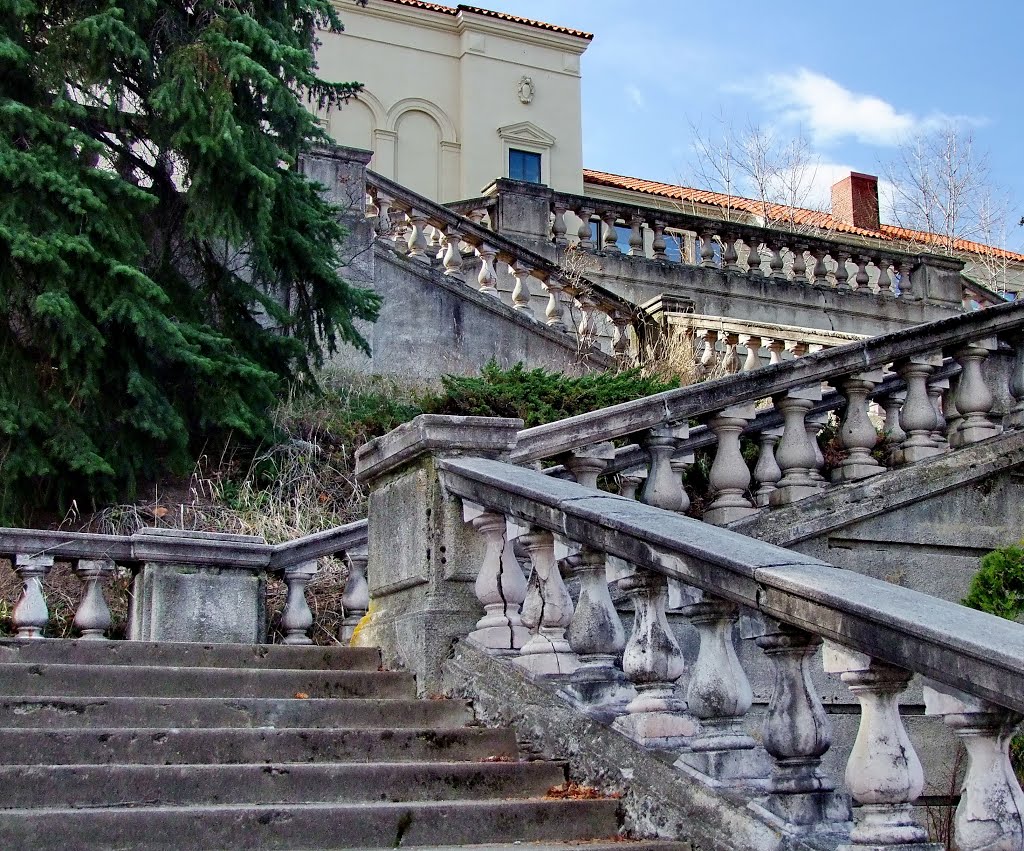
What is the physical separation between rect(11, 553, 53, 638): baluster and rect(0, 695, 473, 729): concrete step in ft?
6.92

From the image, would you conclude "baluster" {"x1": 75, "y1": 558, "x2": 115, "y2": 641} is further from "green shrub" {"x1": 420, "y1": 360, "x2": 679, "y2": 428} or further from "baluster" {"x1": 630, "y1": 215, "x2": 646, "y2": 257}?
"baluster" {"x1": 630, "y1": 215, "x2": 646, "y2": 257}

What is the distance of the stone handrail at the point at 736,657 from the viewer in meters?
3.06

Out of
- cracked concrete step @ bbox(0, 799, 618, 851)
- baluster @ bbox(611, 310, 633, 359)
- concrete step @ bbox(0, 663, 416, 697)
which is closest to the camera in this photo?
cracked concrete step @ bbox(0, 799, 618, 851)

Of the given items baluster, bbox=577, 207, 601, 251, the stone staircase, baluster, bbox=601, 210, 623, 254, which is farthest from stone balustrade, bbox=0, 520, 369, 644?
baluster, bbox=601, 210, 623, 254

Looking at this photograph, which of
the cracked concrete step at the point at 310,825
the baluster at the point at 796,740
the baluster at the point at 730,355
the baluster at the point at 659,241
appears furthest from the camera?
the baluster at the point at 659,241

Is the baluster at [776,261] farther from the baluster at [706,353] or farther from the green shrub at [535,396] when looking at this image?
the green shrub at [535,396]

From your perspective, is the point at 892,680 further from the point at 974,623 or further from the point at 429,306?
the point at 429,306

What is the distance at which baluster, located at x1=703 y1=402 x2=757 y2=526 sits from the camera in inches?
261

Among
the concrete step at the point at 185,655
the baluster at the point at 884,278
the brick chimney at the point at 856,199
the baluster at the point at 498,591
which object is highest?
the brick chimney at the point at 856,199

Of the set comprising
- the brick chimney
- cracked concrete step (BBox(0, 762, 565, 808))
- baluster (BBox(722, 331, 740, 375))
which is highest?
the brick chimney

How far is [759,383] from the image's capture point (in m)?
6.66

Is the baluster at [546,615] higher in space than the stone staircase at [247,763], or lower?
higher

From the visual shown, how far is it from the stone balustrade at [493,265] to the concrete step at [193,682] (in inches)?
338

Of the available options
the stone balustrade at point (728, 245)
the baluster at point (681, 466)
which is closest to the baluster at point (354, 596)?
the baluster at point (681, 466)
